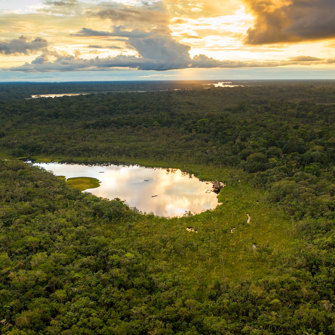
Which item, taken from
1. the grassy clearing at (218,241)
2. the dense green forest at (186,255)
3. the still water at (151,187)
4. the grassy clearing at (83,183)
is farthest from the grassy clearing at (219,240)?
the grassy clearing at (83,183)

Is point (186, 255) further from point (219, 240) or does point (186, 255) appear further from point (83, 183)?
point (83, 183)

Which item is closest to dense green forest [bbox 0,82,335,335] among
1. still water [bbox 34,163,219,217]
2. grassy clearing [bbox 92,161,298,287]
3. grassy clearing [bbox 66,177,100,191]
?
grassy clearing [bbox 92,161,298,287]

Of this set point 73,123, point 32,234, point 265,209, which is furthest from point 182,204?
point 73,123

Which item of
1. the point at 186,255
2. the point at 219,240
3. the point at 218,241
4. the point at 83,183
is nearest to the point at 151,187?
the point at 83,183

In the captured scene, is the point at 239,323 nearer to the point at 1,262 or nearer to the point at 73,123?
the point at 1,262

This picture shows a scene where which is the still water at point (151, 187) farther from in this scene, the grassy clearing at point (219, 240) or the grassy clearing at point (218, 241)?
the grassy clearing at point (218, 241)

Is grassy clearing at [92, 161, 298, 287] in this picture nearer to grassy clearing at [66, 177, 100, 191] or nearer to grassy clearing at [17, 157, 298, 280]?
grassy clearing at [17, 157, 298, 280]

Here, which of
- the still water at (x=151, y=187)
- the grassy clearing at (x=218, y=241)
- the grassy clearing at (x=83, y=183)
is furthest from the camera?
the grassy clearing at (x=83, y=183)
